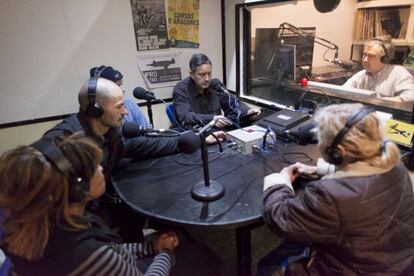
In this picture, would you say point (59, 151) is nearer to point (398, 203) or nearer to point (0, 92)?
point (398, 203)

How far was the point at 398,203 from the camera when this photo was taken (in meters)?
0.86

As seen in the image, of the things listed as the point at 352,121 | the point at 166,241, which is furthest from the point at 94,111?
the point at 352,121

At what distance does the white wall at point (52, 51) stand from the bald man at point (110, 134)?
978 millimetres

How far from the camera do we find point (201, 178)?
136cm

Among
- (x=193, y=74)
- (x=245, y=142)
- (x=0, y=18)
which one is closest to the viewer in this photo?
(x=245, y=142)

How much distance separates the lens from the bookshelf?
106 inches

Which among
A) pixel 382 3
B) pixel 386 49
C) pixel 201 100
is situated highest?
pixel 382 3

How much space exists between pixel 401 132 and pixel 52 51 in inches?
92.0

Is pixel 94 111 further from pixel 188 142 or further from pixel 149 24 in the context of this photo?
pixel 149 24

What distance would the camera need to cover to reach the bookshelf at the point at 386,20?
2701 mm

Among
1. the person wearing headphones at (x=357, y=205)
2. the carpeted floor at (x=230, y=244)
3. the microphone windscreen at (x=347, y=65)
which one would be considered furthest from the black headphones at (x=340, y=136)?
the microphone windscreen at (x=347, y=65)

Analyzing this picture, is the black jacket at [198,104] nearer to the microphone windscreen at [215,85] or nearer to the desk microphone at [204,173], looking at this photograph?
the microphone windscreen at [215,85]

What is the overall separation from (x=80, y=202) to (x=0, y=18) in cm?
183

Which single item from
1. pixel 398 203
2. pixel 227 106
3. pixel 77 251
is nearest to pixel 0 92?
pixel 227 106
